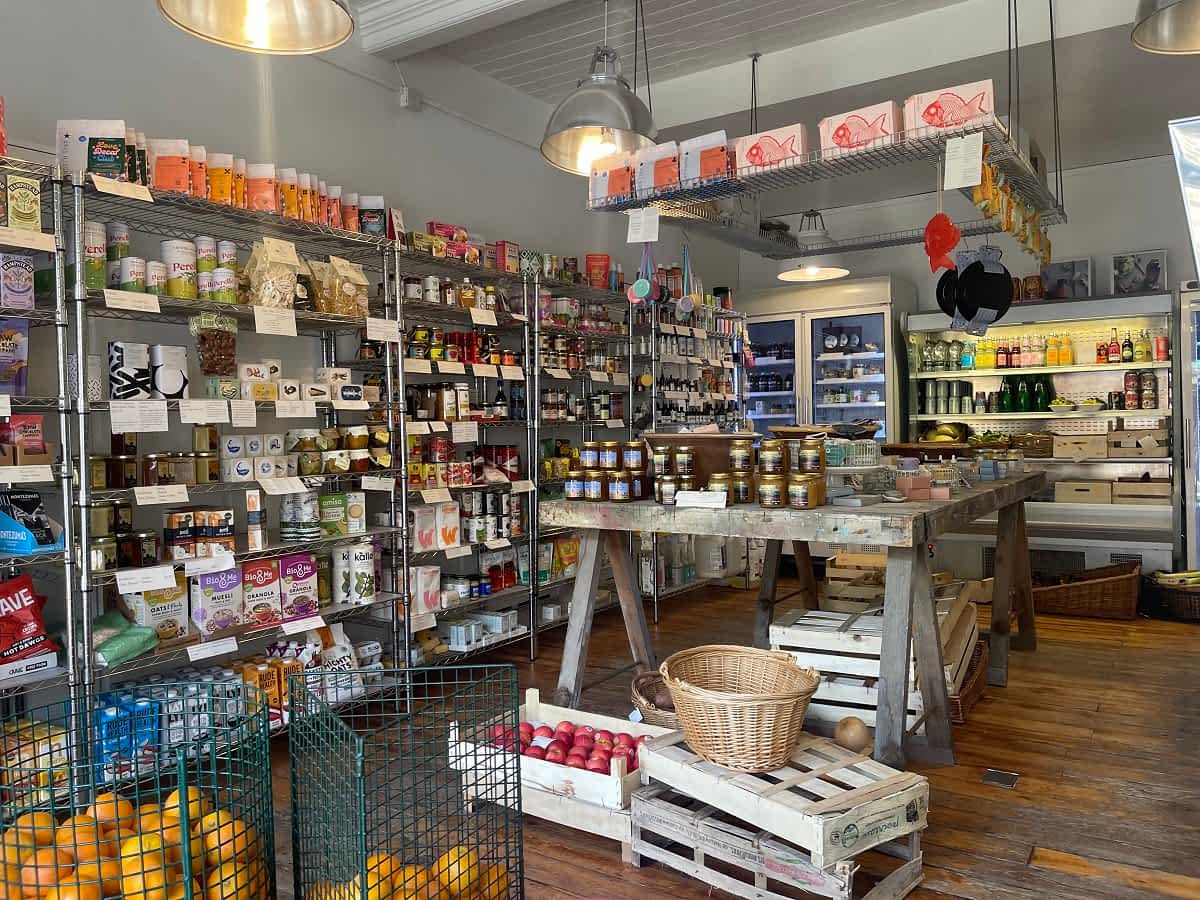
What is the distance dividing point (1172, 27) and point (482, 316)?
10.0ft

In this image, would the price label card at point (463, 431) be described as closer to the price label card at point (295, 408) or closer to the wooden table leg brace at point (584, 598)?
the price label card at point (295, 408)

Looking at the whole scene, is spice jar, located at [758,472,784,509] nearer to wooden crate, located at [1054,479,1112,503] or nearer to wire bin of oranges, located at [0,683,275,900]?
wire bin of oranges, located at [0,683,275,900]

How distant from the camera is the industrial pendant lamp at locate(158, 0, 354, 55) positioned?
233 centimetres

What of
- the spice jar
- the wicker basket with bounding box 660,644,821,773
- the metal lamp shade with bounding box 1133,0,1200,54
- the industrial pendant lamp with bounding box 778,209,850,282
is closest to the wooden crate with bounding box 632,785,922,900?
the wicker basket with bounding box 660,644,821,773

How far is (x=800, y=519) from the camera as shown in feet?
9.67

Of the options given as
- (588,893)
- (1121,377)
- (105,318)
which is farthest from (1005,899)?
(1121,377)

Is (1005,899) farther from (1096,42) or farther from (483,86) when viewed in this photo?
(483,86)

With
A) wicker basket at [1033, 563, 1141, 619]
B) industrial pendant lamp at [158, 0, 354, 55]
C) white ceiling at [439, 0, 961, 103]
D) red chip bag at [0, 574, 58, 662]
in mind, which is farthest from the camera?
wicker basket at [1033, 563, 1141, 619]

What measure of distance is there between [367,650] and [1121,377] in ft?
19.5

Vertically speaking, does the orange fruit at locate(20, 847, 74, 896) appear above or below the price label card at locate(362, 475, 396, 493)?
below

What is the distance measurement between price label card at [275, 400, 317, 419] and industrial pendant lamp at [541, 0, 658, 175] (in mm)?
1461

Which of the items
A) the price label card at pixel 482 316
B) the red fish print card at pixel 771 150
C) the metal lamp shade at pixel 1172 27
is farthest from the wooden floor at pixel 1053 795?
the metal lamp shade at pixel 1172 27

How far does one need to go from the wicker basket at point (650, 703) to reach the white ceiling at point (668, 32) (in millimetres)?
3368

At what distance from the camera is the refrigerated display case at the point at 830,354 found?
7.27 metres
